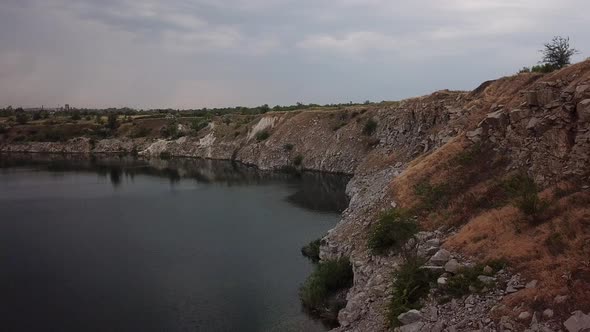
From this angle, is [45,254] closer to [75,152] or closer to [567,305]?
[567,305]

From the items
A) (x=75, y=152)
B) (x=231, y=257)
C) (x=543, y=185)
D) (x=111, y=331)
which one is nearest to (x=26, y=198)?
(x=231, y=257)

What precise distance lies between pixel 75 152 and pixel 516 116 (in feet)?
339

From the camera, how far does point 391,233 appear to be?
21.2 meters

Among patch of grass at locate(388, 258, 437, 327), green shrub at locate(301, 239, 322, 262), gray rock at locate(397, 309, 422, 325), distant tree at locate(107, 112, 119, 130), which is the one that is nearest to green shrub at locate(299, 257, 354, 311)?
green shrub at locate(301, 239, 322, 262)

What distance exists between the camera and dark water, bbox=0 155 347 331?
2105 centimetres

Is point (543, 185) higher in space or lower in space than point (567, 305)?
higher

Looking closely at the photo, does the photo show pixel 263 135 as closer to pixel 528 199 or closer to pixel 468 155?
pixel 468 155

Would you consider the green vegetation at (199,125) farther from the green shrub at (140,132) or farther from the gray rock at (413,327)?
the gray rock at (413,327)

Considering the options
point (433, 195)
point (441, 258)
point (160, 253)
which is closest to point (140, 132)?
point (160, 253)

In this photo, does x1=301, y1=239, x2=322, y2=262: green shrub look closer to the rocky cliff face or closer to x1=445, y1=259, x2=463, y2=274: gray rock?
the rocky cliff face

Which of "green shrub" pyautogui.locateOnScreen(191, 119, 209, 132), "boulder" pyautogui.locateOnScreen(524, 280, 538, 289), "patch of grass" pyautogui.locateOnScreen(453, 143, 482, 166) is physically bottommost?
"boulder" pyautogui.locateOnScreen(524, 280, 538, 289)

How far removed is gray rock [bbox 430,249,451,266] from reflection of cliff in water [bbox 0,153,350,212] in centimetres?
2557

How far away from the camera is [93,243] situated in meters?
32.5

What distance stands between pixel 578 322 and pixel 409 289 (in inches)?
231
